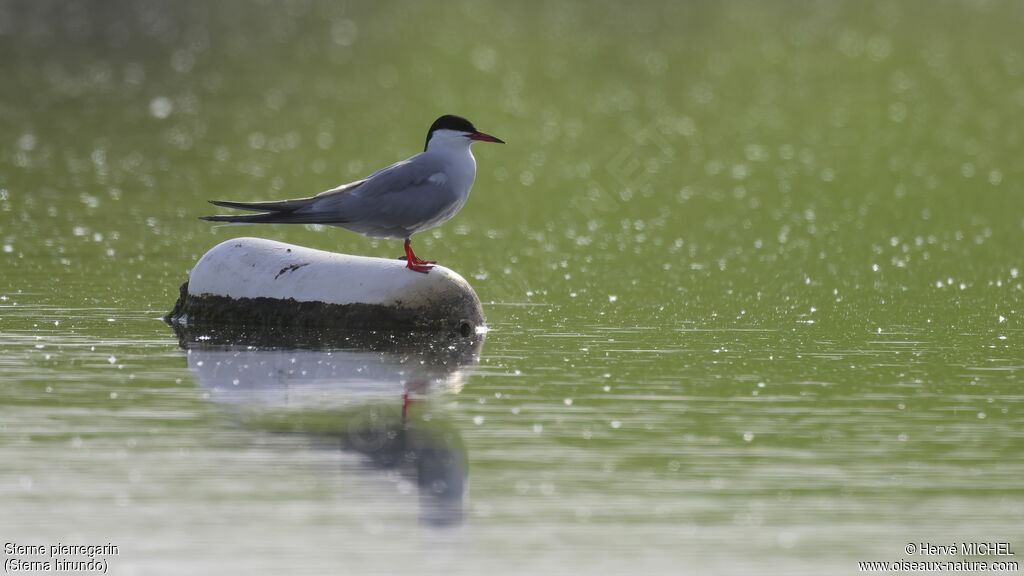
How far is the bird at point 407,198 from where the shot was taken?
15.6 metres

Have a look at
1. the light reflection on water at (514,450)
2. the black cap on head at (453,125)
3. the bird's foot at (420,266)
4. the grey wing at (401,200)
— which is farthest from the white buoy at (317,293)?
the black cap on head at (453,125)

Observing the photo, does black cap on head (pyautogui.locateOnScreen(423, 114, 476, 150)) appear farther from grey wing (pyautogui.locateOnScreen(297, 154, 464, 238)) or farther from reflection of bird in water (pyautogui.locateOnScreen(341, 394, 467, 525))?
reflection of bird in water (pyautogui.locateOnScreen(341, 394, 467, 525))

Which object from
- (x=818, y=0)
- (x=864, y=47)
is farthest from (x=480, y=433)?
(x=818, y=0)

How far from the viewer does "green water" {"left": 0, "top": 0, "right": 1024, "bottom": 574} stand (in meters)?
9.47

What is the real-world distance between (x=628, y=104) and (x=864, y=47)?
19280 millimetres

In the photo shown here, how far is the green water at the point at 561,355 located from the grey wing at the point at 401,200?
4.10ft

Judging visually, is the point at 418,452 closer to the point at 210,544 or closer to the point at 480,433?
the point at 480,433

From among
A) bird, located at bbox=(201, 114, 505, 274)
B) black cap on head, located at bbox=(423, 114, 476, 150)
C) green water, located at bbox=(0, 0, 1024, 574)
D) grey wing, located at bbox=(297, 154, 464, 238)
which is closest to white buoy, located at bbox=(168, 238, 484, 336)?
bird, located at bbox=(201, 114, 505, 274)

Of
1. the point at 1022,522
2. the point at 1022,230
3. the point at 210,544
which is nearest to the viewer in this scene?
the point at 210,544

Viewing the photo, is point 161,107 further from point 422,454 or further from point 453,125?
point 422,454

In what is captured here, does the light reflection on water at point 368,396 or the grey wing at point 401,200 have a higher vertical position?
the grey wing at point 401,200

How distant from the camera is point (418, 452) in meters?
10.9

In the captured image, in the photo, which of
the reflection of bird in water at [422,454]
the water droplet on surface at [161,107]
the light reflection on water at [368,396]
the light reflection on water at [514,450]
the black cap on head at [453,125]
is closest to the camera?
the light reflection on water at [514,450]

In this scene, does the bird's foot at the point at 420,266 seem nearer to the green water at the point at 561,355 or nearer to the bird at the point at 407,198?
the bird at the point at 407,198
